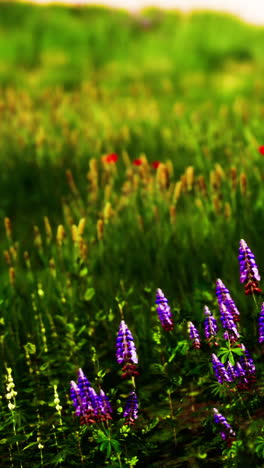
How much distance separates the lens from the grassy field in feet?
6.84

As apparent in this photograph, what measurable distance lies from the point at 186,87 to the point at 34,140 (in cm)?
415

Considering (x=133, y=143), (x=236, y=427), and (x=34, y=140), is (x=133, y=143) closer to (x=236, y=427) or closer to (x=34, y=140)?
(x=34, y=140)

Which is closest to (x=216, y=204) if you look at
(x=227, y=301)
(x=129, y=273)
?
(x=129, y=273)

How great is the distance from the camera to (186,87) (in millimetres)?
9680

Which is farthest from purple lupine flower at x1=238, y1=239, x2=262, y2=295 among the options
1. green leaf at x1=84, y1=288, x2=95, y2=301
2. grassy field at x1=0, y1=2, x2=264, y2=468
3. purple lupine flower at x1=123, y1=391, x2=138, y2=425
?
green leaf at x1=84, y1=288, x2=95, y2=301

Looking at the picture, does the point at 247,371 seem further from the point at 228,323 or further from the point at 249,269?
the point at 249,269

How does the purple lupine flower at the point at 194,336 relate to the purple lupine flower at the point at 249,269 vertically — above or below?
below

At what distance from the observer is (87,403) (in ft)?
6.28

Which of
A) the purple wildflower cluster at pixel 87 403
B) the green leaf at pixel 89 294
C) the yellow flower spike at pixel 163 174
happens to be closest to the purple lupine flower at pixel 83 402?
the purple wildflower cluster at pixel 87 403

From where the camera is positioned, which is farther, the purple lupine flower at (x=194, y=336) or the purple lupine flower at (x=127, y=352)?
the purple lupine flower at (x=194, y=336)

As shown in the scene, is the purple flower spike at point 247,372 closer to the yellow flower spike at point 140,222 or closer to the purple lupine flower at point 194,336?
the purple lupine flower at point 194,336

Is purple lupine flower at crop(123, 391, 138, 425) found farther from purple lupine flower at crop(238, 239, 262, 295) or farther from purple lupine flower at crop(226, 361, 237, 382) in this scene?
purple lupine flower at crop(238, 239, 262, 295)

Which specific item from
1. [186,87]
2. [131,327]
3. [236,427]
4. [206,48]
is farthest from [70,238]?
[206,48]

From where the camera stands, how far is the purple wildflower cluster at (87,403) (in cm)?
190
